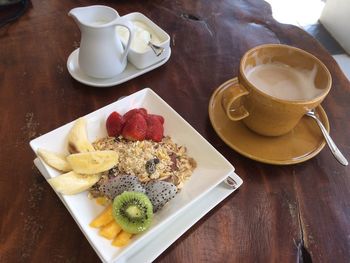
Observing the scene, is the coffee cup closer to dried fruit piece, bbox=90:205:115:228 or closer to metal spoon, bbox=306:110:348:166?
metal spoon, bbox=306:110:348:166

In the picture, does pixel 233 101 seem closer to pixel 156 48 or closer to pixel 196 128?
pixel 196 128

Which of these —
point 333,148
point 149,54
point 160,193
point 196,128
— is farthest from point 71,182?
point 333,148

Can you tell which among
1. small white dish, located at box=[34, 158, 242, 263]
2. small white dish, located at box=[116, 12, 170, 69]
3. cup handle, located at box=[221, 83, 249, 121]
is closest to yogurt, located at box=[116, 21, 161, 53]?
small white dish, located at box=[116, 12, 170, 69]

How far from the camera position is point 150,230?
0.51 meters

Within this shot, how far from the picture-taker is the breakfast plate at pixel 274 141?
67 cm

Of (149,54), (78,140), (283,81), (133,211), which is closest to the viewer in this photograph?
(133,211)

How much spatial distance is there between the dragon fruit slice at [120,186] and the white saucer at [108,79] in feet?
1.01

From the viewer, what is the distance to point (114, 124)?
0.66m

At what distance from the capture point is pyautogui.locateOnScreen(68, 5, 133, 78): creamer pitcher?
74 cm

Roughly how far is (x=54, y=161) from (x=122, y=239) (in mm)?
186

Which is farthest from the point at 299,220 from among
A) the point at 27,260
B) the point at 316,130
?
the point at 27,260

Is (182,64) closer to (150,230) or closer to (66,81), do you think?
(66,81)

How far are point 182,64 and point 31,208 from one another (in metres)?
0.52

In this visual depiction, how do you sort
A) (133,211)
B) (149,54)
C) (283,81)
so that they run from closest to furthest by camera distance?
(133,211) → (283,81) → (149,54)
